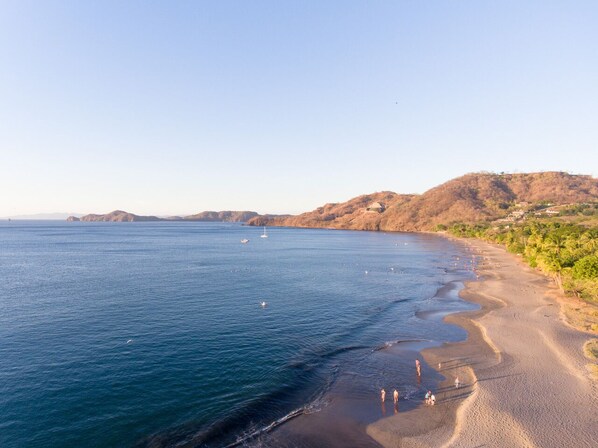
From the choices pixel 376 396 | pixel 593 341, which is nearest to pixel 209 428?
pixel 376 396

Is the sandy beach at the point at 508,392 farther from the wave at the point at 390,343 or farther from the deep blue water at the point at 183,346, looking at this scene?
the deep blue water at the point at 183,346

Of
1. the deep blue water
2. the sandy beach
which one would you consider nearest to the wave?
the deep blue water

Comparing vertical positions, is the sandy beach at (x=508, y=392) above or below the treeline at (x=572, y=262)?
below

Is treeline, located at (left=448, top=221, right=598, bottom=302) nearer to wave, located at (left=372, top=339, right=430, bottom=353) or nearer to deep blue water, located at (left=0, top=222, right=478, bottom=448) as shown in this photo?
deep blue water, located at (left=0, top=222, right=478, bottom=448)

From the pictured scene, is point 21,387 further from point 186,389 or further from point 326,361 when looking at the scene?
point 326,361

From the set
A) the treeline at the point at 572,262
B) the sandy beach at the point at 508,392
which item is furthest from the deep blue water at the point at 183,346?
the treeline at the point at 572,262

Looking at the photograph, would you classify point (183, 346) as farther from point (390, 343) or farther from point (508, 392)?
point (508, 392)
